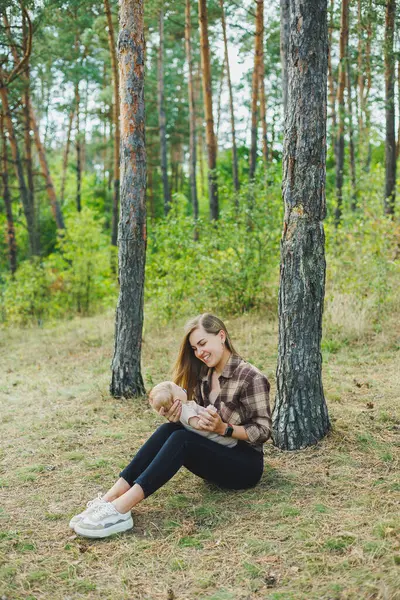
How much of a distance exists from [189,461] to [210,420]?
1.25 ft

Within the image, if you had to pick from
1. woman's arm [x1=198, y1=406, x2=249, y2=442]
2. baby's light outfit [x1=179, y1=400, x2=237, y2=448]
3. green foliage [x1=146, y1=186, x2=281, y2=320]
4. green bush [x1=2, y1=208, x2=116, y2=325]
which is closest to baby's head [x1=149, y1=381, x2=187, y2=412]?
baby's light outfit [x1=179, y1=400, x2=237, y2=448]

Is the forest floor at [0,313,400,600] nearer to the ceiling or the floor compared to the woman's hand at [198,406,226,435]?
nearer to the floor

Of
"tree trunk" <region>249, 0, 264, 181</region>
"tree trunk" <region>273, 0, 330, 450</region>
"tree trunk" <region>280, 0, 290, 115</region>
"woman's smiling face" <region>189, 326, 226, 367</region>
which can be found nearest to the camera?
"woman's smiling face" <region>189, 326, 226, 367</region>

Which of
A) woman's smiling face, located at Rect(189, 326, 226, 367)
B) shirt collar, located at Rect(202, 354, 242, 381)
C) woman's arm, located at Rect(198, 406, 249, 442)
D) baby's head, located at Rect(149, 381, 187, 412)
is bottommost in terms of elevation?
woman's arm, located at Rect(198, 406, 249, 442)

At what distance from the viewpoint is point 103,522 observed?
12.3 feet

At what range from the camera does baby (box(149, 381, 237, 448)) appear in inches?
156

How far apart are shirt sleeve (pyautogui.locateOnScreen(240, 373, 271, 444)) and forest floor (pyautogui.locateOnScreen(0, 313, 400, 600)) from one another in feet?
1.57

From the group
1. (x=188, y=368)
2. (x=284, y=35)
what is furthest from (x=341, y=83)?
(x=188, y=368)

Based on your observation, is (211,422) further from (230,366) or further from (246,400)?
(230,366)

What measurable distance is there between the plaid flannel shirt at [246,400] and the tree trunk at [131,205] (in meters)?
2.74

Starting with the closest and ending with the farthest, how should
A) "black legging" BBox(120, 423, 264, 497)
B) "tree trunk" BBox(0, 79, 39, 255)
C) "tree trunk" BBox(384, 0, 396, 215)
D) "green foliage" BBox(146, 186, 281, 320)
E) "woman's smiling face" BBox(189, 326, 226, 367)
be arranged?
"black legging" BBox(120, 423, 264, 497)
"woman's smiling face" BBox(189, 326, 226, 367)
"green foliage" BBox(146, 186, 281, 320)
"tree trunk" BBox(384, 0, 396, 215)
"tree trunk" BBox(0, 79, 39, 255)

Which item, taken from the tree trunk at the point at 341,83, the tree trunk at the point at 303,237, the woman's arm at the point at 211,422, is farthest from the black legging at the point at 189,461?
the tree trunk at the point at 341,83

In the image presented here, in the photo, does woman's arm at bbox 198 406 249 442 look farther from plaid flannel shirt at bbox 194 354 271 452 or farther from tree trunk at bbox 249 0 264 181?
tree trunk at bbox 249 0 264 181

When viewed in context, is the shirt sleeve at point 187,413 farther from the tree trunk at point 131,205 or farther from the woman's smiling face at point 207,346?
the tree trunk at point 131,205
